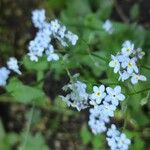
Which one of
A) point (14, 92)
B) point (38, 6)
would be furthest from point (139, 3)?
point (14, 92)

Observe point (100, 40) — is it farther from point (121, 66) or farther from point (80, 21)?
point (121, 66)

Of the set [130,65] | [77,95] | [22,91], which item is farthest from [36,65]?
[130,65]

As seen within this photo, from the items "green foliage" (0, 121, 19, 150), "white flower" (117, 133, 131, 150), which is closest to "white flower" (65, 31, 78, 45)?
"white flower" (117, 133, 131, 150)

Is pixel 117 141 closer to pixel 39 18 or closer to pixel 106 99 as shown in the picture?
pixel 106 99

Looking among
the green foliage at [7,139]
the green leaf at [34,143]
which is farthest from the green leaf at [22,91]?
the green foliage at [7,139]

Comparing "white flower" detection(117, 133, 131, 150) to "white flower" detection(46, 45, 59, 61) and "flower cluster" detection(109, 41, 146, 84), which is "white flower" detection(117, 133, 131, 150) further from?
"white flower" detection(46, 45, 59, 61)

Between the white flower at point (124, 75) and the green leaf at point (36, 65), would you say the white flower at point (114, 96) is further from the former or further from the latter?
the green leaf at point (36, 65)

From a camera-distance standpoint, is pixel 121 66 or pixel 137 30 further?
pixel 137 30
